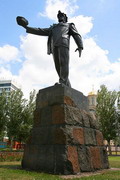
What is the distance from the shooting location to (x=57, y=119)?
5.84m

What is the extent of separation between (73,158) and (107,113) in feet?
78.2

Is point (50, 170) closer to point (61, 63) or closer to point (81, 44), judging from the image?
point (61, 63)

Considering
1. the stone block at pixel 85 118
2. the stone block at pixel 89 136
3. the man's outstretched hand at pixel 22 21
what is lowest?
the stone block at pixel 89 136

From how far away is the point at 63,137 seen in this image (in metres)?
5.42

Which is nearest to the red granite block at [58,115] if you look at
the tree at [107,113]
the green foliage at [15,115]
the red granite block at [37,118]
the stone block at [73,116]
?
the stone block at [73,116]

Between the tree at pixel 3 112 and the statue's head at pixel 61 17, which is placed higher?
the statue's head at pixel 61 17

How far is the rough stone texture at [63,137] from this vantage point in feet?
17.5

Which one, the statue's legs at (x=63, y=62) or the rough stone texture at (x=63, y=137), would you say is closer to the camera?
the rough stone texture at (x=63, y=137)

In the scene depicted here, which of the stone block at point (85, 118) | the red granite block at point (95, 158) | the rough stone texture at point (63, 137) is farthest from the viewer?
the stone block at point (85, 118)

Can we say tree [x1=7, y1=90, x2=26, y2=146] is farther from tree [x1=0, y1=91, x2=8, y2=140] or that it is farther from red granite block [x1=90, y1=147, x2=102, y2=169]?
red granite block [x1=90, y1=147, x2=102, y2=169]

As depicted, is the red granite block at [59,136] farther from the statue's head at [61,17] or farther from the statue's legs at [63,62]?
the statue's head at [61,17]

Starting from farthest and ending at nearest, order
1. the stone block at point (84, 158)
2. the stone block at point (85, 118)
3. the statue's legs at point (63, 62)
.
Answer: the statue's legs at point (63, 62) → the stone block at point (85, 118) → the stone block at point (84, 158)

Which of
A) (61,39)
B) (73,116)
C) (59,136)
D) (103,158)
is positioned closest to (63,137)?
(59,136)

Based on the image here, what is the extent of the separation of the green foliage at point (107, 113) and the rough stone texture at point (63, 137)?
861 inches
